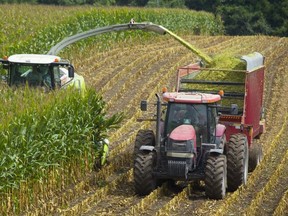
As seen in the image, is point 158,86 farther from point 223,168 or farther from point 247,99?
point 223,168

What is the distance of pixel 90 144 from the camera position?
640 inches

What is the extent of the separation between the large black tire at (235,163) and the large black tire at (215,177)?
26.8 inches

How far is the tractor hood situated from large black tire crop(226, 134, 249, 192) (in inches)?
40.5

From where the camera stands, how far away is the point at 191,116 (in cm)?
1458

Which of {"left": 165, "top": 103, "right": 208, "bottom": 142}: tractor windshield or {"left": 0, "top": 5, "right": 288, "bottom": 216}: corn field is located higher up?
{"left": 165, "top": 103, "right": 208, "bottom": 142}: tractor windshield

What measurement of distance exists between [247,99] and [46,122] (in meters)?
4.84

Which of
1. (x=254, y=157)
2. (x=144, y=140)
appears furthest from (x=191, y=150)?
(x=254, y=157)

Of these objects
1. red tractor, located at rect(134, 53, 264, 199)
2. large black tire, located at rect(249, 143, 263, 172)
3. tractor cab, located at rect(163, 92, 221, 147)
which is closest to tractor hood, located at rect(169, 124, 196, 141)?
red tractor, located at rect(134, 53, 264, 199)

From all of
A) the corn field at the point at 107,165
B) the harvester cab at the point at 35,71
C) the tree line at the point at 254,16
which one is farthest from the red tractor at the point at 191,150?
the tree line at the point at 254,16

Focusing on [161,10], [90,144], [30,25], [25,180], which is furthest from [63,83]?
[161,10]

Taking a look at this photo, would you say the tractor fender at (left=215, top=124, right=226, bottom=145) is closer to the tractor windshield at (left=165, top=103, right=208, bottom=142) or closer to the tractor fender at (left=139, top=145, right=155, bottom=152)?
the tractor windshield at (left=165, top=103, right=208, bottom=142)

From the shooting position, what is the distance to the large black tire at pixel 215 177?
1401 cm

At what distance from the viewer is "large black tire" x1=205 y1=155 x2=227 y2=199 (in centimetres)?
1401

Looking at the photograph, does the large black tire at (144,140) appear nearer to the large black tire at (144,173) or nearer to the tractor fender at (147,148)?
the tractor fender at (147,148)
